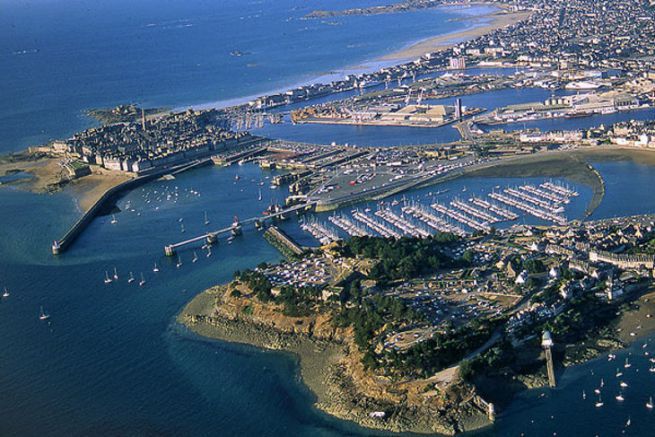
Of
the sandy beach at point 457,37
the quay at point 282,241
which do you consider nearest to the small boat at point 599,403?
the quay at point 282,241

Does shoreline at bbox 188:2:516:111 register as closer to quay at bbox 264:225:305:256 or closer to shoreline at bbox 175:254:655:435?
quay at bbox 264:225:305:256

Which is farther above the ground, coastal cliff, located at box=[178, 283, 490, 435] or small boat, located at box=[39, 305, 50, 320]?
coastal cliff, located at box=[178, 283, 490, 435]

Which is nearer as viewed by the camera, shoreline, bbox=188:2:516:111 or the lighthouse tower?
the lighthouse tower

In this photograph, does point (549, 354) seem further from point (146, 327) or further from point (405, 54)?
point (405, 54)

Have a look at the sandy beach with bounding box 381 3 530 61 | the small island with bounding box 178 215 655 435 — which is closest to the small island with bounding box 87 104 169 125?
the sandy beach with bounding box 381 3 530 61

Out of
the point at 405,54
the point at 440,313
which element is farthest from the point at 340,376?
the point at 405,54
